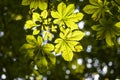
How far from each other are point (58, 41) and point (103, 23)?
0.24m

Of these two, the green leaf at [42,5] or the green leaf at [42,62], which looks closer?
the green leaf at [42,5]

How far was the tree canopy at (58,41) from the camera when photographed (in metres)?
1.43

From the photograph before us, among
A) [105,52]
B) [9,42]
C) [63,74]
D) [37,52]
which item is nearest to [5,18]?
[9,42]

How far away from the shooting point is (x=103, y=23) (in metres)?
1.42

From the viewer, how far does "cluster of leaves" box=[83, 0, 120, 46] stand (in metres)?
1.41

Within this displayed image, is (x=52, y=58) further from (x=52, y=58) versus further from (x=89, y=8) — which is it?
(x=89, y=8)

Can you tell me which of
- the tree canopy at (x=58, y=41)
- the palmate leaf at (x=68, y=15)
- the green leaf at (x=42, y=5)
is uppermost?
the green leaf at (x=42, y=5)

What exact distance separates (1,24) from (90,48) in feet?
4.03

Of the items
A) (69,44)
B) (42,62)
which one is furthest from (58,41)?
(42,62)

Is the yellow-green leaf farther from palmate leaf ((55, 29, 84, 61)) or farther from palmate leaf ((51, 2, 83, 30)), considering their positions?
palmate leaf ((51, 2, 83, 30))

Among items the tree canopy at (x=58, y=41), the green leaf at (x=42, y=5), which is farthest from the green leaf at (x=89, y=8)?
the green leaf at (x=42, y=5)

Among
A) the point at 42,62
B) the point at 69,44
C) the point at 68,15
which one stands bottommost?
the point at 42,62

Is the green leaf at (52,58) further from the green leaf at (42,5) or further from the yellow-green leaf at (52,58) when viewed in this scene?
the green leaf at (42,5)

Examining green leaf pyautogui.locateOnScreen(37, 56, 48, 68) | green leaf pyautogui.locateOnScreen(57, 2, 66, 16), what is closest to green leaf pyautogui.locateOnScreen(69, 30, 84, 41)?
green leaf pyautogui.locateOnScreen(57, 2, 66, 16)
